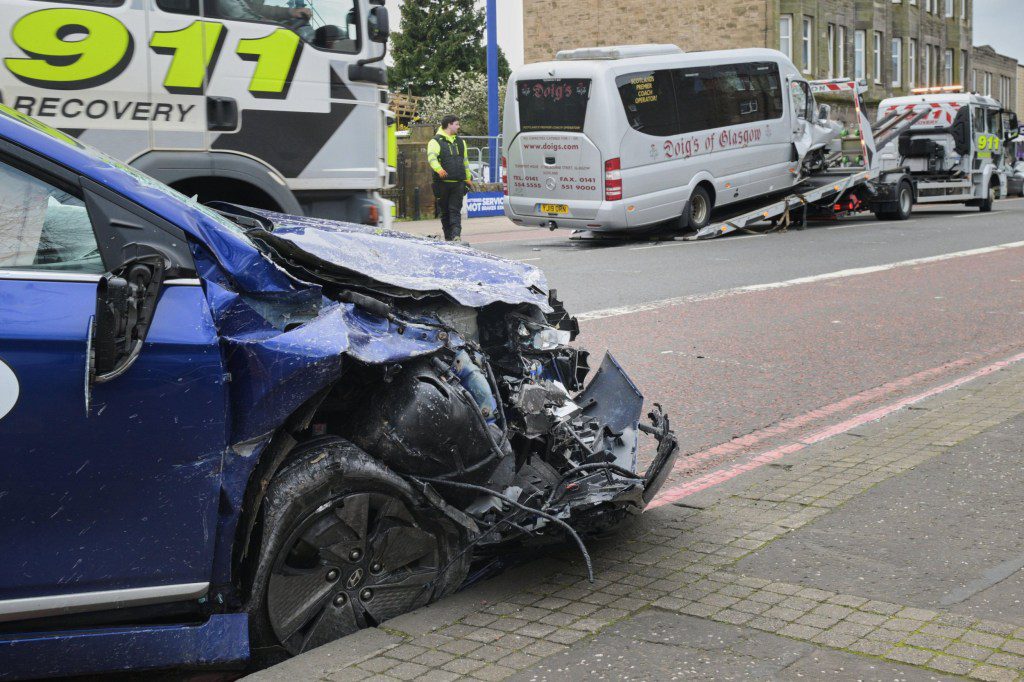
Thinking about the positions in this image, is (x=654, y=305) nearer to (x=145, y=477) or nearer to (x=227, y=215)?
(x=227, y=215)

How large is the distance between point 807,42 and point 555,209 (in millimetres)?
30548

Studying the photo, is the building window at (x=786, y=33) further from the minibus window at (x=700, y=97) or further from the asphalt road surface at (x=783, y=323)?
the asphalt road surface at (x=783, y=323)

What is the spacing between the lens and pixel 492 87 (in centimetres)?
2942

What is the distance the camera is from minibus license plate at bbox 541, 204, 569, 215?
18844 mm

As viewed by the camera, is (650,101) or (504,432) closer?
(504,432)

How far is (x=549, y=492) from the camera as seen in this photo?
392 centimetres

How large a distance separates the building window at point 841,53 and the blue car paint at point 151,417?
4849 cm

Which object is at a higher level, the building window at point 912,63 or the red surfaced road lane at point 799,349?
the building window at point 912,63

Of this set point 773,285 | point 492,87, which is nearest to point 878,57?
point 492,87

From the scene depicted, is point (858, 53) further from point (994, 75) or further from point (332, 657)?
point (332, 657)

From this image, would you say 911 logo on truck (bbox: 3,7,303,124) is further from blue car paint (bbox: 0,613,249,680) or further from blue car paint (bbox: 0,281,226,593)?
blue car paint (bbox: 0,613,249,680)

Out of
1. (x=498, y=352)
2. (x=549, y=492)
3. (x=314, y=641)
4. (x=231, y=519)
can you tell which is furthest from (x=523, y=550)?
(x=231, y=519)

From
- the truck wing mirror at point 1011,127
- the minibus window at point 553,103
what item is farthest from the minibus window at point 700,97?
the truck wing mirror at point 1011,127

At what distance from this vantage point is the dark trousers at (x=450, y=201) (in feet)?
59.9
